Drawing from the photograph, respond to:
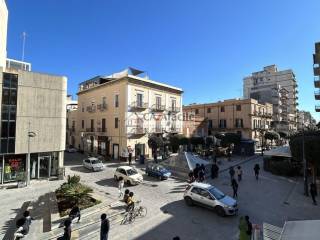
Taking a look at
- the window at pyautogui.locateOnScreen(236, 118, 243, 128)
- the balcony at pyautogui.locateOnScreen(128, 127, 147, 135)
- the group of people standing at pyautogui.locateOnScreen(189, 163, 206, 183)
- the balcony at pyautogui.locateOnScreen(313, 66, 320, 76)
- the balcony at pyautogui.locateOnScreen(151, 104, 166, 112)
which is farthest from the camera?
the window at pyautogui.locateOnScreen(236, 118, 243, 128)

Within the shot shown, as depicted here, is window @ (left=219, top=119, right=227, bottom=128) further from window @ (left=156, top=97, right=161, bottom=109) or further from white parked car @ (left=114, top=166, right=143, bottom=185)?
white parked car @ (left=114, top=166, right=143, bottom=185)

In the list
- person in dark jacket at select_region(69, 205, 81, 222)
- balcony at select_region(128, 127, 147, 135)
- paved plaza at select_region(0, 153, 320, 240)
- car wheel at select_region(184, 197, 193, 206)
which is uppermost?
balcony at select_region(128, 127, 147, 135)

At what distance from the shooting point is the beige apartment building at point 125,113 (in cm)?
3547

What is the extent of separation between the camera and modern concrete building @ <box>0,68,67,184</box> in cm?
2105

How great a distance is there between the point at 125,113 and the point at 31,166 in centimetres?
1503

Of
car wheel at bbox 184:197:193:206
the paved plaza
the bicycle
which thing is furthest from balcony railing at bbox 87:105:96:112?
the bicycle

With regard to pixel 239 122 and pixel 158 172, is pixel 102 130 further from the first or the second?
pixel 239 122

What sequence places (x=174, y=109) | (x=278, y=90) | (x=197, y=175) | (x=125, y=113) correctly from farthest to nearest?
(x=278, y=90), (x=174, y=109), (x=125, y=113), (x=197, y=175)

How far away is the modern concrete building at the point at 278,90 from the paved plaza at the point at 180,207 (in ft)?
180

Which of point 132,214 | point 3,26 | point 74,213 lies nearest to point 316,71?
point 132,214

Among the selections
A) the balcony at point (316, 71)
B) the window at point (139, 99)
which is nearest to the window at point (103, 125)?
the window at point (139, 99)

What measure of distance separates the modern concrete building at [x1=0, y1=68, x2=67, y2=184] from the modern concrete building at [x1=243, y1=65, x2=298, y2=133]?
214 feet

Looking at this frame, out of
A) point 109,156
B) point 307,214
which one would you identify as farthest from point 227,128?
point 307,214

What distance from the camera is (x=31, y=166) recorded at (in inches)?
903
